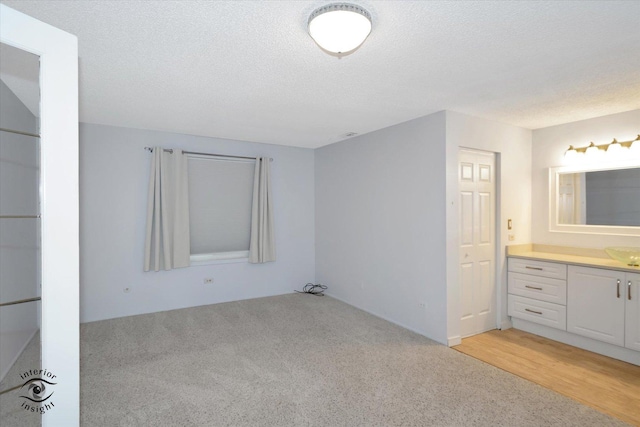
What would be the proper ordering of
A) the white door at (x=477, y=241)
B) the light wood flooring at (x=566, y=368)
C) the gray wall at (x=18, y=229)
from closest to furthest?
the gray wall at (x=18, y=229) → the light wood flooring at (x=566, y=368) → the white door at (x=477, y=241)

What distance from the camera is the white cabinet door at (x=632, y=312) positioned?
3.06m

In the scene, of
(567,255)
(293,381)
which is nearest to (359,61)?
(293,381)

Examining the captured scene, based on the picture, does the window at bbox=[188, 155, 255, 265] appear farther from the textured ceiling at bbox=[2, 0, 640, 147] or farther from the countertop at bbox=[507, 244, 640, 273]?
the countertop at bbox=[507, 244, 640, 273]

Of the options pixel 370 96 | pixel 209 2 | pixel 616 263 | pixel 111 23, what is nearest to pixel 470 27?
pixel 370 96

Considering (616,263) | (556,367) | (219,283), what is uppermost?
(616,263)

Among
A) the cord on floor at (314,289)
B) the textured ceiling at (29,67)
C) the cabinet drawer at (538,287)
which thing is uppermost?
the textured ceiling at (29,67)

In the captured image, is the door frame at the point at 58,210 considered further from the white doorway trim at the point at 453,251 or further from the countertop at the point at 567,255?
the countertop at the point at 567,255

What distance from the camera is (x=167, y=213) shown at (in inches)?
177

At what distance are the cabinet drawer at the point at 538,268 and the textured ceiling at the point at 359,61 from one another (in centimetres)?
165

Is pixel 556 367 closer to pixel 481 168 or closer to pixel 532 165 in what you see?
pixel 481 168

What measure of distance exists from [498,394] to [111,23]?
3.67 metres

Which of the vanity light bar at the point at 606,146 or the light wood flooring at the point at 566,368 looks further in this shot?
the vanity light bar at the point at 606,146

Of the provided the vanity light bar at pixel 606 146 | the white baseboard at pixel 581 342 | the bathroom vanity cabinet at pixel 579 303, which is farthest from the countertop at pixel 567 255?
the vanity light bar at pixel 606 146

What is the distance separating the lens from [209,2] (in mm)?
1711
